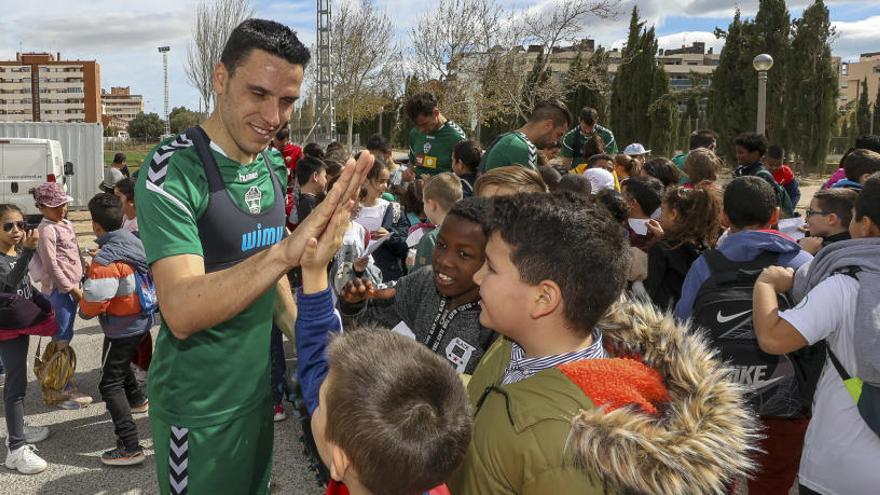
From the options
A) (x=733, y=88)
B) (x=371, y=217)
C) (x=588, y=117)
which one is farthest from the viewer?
(x=733, y=88)

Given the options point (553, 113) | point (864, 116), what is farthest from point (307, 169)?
point (864, 116)

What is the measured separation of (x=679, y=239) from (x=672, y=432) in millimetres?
2745

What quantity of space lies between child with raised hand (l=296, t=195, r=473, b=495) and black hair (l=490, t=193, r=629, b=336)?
377 mm

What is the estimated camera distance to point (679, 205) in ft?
13.4

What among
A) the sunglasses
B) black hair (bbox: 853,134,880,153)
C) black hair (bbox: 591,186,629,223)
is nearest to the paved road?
the sunglasses

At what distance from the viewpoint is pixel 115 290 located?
4770mm

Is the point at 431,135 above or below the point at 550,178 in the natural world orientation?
above

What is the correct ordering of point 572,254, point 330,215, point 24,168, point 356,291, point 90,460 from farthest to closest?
point 24,168, point 90,460, point 356,291, point 330,215, point 572,254

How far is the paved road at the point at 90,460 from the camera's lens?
4367mm

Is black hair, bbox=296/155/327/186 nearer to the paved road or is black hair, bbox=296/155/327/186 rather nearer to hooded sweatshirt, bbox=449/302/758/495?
the paved road

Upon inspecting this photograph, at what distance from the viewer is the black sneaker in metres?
4.60

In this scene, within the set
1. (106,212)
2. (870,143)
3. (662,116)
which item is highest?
(662,116)

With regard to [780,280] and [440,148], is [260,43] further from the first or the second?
[440,148]

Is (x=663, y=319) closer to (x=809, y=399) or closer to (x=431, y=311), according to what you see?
(x=431, y=311)
